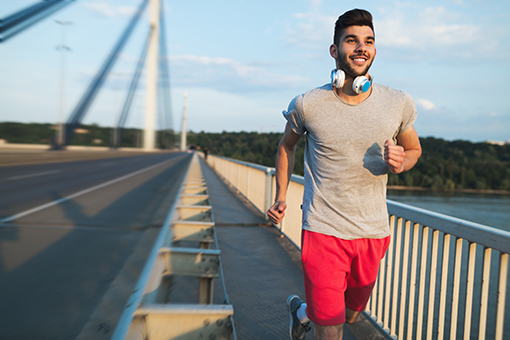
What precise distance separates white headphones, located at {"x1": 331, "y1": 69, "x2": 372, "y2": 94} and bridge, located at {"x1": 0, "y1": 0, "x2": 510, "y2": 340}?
91cm

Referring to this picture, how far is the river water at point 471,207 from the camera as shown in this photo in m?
6.38

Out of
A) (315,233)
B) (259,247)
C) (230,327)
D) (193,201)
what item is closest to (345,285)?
(315,233)

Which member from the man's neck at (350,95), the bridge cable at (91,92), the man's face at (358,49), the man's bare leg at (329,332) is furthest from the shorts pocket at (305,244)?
the bridge cable at (91,92)

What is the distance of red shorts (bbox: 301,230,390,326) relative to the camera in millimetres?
1962

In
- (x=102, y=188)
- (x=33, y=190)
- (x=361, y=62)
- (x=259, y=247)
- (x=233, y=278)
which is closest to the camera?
(x=361, y=62)

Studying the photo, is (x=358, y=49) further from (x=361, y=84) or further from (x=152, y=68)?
(x=152, y=68)

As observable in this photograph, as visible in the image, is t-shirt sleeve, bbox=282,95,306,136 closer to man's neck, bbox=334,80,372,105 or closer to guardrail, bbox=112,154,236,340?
man's neck, bbox=334,80,372,105

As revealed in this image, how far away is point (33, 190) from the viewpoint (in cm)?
1127

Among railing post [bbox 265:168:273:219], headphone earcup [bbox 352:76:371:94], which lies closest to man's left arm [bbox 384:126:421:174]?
headphone earcup [bbox 352:76:371:94]

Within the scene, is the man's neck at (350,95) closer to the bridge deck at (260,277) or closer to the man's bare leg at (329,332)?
the man's bare leg at (329,332)

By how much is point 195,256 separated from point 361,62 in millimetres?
1523

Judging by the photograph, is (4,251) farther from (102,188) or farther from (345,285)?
(102,188)

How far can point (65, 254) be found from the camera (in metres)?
5.17

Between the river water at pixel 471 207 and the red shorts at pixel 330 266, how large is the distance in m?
2.35
